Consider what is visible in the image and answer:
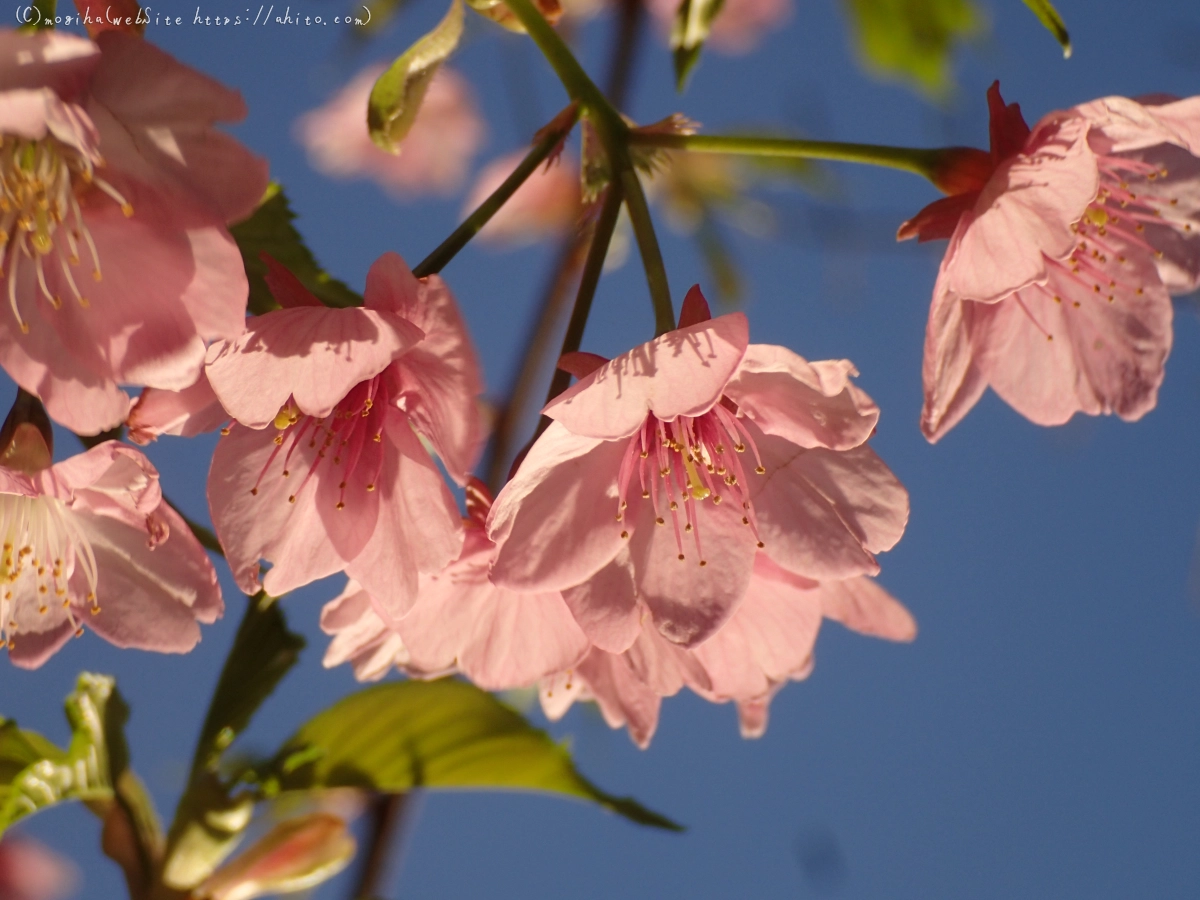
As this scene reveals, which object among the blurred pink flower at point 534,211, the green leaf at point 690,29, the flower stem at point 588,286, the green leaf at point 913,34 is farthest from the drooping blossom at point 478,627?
the blurred pink flower at point 534,211

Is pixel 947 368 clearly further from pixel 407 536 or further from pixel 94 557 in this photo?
pixel 94 557

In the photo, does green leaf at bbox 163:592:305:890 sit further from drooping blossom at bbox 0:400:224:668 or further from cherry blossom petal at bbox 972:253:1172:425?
cherry blossom petal at bbox 972:253:1172:425

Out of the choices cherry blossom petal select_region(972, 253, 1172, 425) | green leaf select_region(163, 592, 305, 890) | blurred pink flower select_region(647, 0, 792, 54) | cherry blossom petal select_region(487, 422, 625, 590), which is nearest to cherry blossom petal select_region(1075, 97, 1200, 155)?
cherry blossom petal select_region(972, 253, 1172, 425)

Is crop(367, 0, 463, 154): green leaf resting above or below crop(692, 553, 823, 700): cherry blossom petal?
above

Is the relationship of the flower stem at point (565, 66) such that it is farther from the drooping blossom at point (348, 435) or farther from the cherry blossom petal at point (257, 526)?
the cherry blossom petal at point (257, 526)

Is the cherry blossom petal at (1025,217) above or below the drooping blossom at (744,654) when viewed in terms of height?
above

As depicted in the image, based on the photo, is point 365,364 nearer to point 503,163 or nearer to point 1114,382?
point 1114,382

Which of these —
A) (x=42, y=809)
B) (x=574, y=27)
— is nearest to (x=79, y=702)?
(x=42, y=809)
